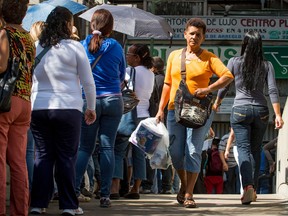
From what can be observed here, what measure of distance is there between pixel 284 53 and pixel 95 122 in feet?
67.3

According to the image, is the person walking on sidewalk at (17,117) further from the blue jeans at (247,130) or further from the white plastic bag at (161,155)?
the blue jeans at (247,130)

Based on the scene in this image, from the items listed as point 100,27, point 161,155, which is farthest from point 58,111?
point 161,155

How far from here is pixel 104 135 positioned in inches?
377

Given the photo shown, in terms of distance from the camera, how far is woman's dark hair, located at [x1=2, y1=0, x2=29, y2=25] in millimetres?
7588

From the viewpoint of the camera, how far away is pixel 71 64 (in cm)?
846

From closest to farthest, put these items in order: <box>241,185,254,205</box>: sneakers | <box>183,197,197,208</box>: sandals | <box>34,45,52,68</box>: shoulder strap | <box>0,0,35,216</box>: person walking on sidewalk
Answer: <box>0,0,35,216</box>: person walking on sidewalk < <box>34,45,52,68</box>: shoulder strap < <box>183,197,197,208</box>: sandals < <box>241,185,254,205</box>: sneakers

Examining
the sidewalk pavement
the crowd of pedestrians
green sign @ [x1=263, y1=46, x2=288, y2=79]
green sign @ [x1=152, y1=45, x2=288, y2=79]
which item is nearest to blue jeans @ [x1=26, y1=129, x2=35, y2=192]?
the crowd of pedestrians

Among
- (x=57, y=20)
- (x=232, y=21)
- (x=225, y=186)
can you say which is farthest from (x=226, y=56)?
(x=57, y=20)

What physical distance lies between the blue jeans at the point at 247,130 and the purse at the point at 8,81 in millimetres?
3760

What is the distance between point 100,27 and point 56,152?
1783 mm

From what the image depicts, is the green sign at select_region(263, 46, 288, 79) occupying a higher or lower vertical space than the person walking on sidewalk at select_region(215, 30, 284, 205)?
lower

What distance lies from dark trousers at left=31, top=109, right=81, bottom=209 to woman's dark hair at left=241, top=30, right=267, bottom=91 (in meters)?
2.89

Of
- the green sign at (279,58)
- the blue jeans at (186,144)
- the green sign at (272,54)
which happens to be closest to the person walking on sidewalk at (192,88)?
the blue jeans at (186,144)

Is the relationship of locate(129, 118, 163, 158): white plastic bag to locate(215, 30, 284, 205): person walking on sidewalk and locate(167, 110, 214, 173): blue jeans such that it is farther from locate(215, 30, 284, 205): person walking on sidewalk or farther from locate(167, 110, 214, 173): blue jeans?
locate(215, 30, 284, 205): person walking on sidewalk
